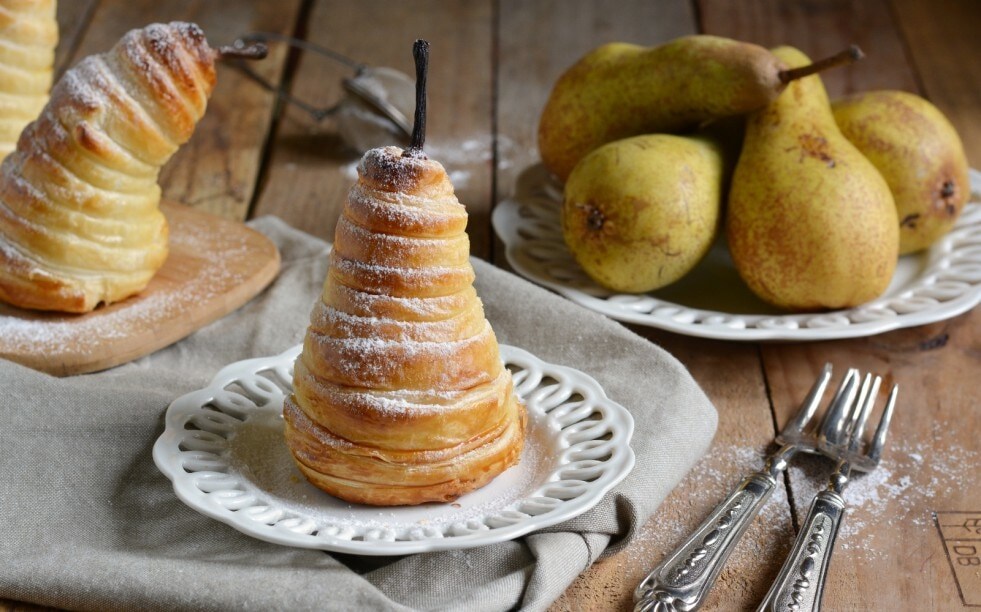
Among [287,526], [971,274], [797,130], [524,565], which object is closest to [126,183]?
[287,526]

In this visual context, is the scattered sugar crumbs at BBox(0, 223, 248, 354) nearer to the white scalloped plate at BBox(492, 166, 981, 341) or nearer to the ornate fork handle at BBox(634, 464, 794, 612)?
the white scalloped plate at BBox(492, 166, 981, 341)

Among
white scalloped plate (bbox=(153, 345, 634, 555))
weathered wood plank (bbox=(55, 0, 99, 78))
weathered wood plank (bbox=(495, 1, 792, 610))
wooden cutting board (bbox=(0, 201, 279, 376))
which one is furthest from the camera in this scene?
weathered wood plank (bbox=(55, 0, 99, 78))

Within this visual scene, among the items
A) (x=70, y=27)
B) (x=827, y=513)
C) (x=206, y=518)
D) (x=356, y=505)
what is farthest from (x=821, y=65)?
(x=70, y=27)

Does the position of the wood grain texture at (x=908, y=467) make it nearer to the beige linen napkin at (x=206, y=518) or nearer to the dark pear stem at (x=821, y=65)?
the beige linen napkin at (x=206, y=518)

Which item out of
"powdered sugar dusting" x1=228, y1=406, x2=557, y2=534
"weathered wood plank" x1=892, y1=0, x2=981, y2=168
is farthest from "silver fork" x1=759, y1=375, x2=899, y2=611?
"weathered wood plank" x1=892, y1=0, x2=981, y2=168

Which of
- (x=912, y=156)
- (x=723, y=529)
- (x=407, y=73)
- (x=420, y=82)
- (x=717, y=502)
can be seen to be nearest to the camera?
(x=420, y=82)

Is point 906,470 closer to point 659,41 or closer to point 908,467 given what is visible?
point 908,467
